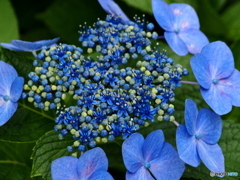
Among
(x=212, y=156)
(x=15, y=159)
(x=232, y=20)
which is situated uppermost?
(x=232, y=20)

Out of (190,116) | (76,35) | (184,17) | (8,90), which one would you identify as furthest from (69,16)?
(190,116)

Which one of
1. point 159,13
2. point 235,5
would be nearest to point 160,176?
point 159,13

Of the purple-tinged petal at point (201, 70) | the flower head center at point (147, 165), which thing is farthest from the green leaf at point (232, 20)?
the flower head center at point (147, 165)

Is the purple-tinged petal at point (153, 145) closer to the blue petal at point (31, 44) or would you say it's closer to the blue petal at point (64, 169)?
the blue petal at point (64, 169)

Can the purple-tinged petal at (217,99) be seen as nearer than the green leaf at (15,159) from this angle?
Yes

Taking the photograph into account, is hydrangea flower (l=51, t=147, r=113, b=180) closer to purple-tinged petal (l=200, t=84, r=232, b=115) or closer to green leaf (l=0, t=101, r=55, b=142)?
green leaf (l=0, t=101, r=55, b=142)

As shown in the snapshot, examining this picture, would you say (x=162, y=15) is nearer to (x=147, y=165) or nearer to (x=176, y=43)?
(x=176, y=43)

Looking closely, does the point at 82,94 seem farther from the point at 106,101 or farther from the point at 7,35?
the point at 7,35
